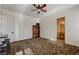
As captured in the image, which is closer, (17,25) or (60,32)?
(17,25)

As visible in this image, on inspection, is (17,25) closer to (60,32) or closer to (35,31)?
(35,31)

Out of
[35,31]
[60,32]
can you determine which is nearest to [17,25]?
[35,31]

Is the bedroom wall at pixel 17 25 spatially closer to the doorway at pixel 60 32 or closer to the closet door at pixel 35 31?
the closet door at pixel 35 31

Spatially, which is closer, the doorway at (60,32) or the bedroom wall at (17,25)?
the bedroom wall at (17,25)

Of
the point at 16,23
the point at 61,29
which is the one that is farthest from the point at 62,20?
the point at 16,23

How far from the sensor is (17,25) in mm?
1419

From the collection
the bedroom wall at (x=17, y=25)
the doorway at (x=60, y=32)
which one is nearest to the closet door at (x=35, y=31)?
the bedroom wall at (x=17, y=25)

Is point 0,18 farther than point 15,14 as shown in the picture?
No

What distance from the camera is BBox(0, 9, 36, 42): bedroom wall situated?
1253 millimetres

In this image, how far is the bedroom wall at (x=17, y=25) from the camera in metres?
1.25
